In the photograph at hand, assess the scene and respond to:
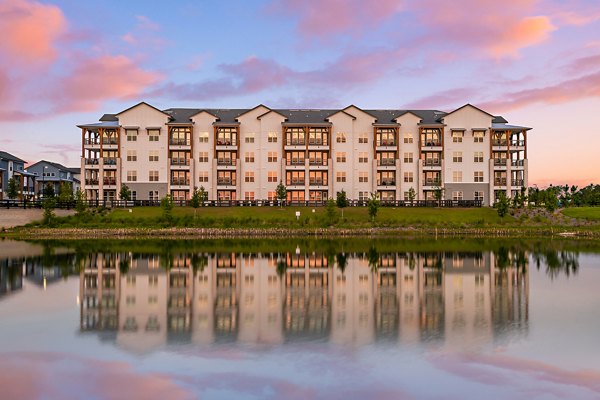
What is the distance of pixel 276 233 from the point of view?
69.6 meters

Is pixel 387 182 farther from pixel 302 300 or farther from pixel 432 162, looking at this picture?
pixel 302 300

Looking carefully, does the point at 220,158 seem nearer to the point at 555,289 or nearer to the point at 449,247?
the point at 449,247

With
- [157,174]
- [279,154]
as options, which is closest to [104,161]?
[157,174]

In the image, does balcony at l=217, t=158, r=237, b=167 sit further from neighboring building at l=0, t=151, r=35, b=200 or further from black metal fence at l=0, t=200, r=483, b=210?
neighboring building at l=0, t=151, r=35, b=200

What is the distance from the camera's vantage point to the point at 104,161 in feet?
310

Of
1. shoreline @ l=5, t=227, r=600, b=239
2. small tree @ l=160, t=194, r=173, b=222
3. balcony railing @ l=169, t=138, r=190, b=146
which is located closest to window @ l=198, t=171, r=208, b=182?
balcony railing @ l=169, t=138, r=190, b=146

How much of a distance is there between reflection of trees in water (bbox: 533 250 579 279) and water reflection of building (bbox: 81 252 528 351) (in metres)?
2.57

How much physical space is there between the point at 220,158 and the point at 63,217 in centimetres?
2946

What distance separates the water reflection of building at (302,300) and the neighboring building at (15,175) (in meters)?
95.8

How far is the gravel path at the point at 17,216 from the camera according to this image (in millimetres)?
72750

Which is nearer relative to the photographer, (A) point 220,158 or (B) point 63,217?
(B) point 63,217

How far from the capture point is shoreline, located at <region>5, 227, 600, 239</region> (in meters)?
67.8

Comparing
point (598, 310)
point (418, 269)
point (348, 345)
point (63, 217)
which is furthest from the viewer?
point (63, 217)

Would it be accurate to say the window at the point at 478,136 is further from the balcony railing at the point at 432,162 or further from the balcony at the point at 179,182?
the balcony at the point at 179,182
